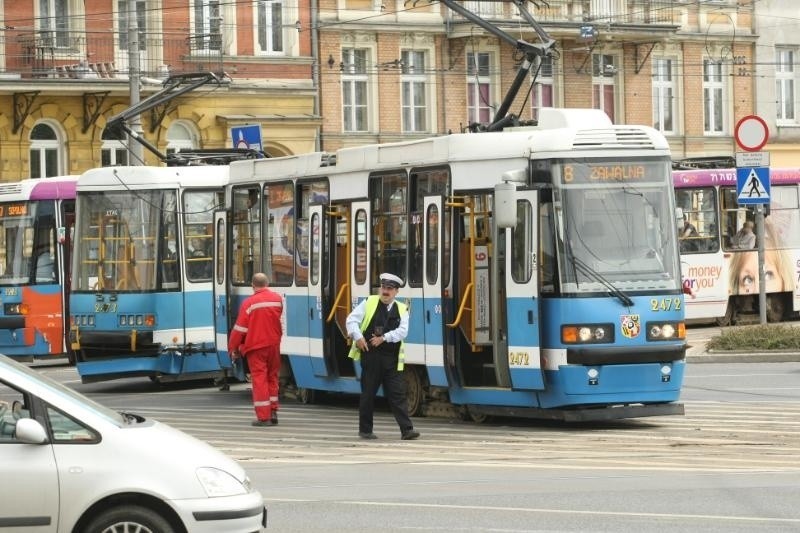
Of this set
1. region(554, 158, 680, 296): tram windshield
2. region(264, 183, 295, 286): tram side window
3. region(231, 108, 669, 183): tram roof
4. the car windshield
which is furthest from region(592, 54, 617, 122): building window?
the car windshield

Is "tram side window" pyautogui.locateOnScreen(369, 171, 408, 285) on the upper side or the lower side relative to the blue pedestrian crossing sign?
lower

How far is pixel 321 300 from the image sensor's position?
67.2 ft

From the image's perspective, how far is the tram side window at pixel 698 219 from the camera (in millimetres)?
34375

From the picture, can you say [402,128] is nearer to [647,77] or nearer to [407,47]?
[407,47]

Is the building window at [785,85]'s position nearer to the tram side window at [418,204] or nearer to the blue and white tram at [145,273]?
the blue and white tram at [145,273]

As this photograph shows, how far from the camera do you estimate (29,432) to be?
29.8ft

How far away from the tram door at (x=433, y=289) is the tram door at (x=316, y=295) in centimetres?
222

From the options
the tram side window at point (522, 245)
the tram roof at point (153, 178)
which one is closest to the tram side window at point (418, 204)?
the tram side window at point (522, 245)

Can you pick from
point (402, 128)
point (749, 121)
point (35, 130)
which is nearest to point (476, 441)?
point (749, 121)

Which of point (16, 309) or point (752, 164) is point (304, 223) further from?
point (16, 309)

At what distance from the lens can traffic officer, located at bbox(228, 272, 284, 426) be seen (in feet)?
62.0

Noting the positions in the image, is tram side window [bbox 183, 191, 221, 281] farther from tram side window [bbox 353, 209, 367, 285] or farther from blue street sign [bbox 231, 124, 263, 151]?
blue street sign [bbox 231, 124, 263, 151]

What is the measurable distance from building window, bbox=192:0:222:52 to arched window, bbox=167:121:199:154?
1945 mm

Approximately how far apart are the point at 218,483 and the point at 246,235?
13447mm
